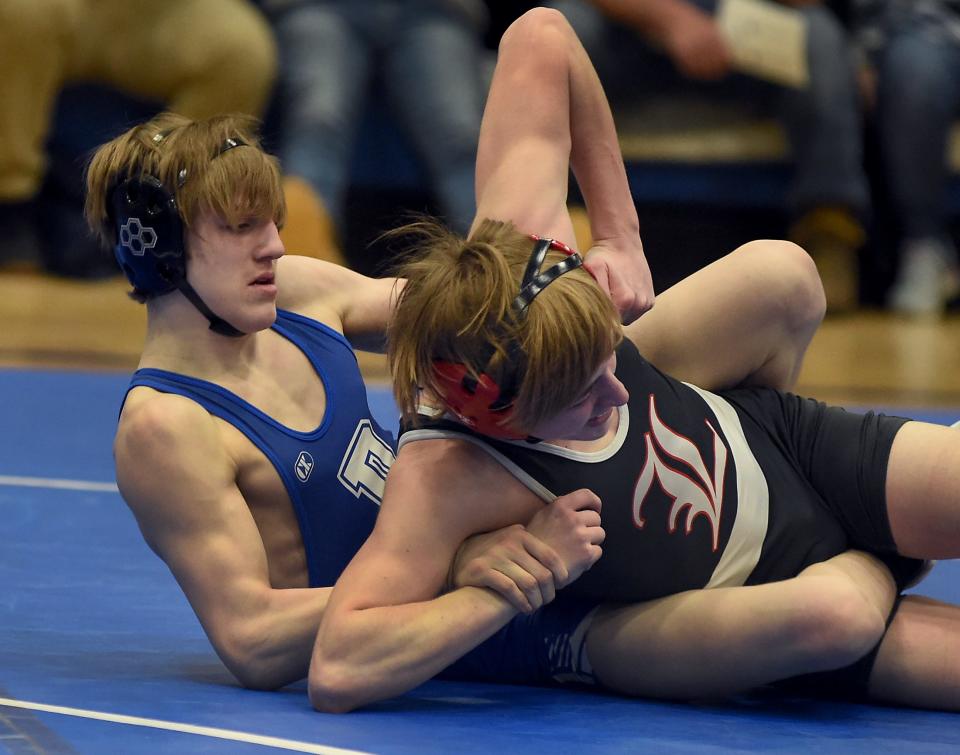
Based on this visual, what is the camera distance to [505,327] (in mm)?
2016

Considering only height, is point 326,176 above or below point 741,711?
above

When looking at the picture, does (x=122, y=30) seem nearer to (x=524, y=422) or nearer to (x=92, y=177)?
(x=92, y=177)

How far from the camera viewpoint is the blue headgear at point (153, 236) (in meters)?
2.33

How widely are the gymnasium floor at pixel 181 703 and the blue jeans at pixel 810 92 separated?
10.4 feet

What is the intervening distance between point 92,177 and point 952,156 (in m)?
4.61

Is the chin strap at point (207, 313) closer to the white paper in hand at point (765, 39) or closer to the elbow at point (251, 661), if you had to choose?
the elbow at point (251, 661)

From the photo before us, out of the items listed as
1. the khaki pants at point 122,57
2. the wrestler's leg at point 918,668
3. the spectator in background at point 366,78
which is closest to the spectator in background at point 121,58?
the khaki pants at point 122,57

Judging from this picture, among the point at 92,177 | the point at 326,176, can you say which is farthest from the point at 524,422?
the point at 326,176

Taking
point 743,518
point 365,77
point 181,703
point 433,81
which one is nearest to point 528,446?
point 743,518

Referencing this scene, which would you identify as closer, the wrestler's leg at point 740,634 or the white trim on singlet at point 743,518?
the wrestler's leg at point 740,634

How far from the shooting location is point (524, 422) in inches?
81.3

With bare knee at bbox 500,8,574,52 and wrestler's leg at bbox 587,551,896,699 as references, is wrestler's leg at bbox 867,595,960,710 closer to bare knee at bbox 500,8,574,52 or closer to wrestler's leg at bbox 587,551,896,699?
wrestler's leg at bbox 587,551,896,699

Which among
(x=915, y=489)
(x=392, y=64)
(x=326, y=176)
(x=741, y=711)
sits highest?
(x=392, y=64)

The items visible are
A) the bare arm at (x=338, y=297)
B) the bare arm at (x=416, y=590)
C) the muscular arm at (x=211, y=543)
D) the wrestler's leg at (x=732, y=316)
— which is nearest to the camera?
the bare arm at (x=416, y=590)
